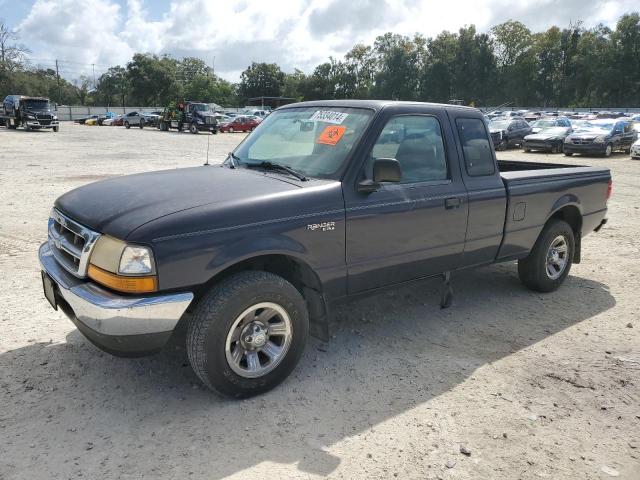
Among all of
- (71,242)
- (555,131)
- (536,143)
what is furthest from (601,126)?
(71,242)

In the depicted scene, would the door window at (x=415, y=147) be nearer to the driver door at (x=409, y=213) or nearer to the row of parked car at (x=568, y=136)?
the driver door at (x=409, y=213)

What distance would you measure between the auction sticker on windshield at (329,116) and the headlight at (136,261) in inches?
72.1

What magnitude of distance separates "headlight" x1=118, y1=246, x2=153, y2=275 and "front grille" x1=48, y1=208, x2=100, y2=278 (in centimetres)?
→ 30

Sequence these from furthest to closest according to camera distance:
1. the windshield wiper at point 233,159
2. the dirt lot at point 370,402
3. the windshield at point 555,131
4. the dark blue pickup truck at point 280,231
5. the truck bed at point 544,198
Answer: the windshield at point 555,131 → the truck bed at point 544,198 → the windshield wiper at point 233,159 → the dark blue pickup truck at point 280,231 → the dirt lot at point 370,402

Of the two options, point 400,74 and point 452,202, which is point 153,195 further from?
point 400,74

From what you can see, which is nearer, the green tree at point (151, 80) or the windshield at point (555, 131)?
the windshield at point (555, 131)

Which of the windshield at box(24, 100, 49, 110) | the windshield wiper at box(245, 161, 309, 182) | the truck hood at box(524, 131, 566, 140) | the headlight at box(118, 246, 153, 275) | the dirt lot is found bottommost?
the dirt lot

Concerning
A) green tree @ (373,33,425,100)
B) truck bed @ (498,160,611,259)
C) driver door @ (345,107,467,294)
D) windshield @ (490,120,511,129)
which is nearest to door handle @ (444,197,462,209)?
driver door @ (345,107,467,294)

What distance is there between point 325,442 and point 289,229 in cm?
129

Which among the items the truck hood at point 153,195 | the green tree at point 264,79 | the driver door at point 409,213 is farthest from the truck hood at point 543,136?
the green tree at point 264,79

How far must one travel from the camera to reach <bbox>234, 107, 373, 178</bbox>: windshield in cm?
371

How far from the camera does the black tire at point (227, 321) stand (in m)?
3.00

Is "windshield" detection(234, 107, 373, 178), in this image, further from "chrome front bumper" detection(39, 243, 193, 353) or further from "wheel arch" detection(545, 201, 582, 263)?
"wheel arch" detection(545, 201, 582, 263)

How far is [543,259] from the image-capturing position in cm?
525
